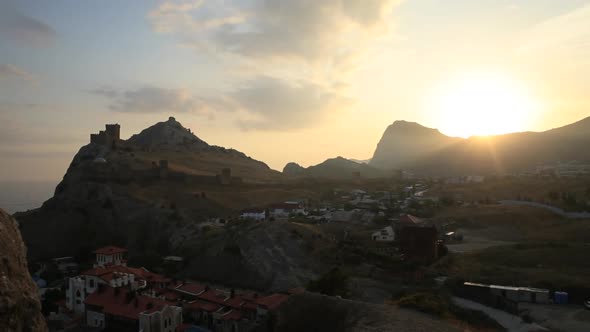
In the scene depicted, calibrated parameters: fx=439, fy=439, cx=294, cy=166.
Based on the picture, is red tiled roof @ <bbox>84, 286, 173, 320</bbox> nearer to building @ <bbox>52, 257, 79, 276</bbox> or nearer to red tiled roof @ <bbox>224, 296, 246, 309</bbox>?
red tiled roof @ <bbox>224, 296, 246, 309</bbox>

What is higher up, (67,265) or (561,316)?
(561,316)

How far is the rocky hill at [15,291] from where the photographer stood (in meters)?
4.66

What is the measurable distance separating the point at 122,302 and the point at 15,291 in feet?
98.0

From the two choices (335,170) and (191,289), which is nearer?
(191,289)

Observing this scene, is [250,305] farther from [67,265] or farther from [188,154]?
[188,154]

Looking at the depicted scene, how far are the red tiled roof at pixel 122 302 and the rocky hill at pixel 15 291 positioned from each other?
25.8m

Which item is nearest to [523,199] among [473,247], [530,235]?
[530,235]

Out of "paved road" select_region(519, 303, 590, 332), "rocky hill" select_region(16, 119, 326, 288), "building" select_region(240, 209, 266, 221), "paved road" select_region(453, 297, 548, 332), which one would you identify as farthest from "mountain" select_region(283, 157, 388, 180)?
"paved road" select_region(519, 303, 590, 332)

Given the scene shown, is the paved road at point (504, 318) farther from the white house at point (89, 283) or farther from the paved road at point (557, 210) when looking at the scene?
the paved road at point (557, 210)

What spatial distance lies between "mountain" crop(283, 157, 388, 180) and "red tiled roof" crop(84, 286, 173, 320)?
4203 inches

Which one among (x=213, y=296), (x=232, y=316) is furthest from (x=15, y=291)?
(x=213, y=296)

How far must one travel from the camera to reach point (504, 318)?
85.1 ft

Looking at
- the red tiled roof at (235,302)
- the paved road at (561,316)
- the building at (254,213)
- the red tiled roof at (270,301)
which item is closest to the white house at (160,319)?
the red tiled roof at (235,302)

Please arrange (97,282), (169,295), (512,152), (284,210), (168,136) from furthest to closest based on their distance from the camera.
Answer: (512,152)
(168,136)
(284,210)
(169,295)
(97,282)
